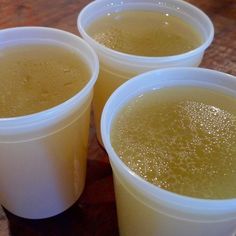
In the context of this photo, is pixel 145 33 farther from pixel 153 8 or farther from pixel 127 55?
pixel 127 55

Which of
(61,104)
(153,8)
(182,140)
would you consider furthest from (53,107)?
(153,8)

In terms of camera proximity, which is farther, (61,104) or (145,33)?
(145,33)

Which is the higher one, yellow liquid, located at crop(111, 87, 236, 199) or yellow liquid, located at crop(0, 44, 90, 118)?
yellow liquid, located at crop(0, 44, 90, 118)

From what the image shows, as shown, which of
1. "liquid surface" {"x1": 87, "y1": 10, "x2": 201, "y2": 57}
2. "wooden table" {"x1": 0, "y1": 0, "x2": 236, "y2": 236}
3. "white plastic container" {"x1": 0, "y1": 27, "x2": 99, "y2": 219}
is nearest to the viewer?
"white plastic container" {"x1": 0, "y1": 27, "x2": 99, "y2": 219}

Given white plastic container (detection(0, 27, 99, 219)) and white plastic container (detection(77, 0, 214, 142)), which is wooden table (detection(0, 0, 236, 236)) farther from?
white plastic container (detection(77, 0, 214, 142))

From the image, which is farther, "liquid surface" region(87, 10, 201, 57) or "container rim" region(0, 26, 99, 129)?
"liquid surface" region(87, 10, 201, 57)

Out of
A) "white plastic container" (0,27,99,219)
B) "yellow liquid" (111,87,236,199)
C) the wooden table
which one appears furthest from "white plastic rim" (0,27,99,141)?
the wooden table

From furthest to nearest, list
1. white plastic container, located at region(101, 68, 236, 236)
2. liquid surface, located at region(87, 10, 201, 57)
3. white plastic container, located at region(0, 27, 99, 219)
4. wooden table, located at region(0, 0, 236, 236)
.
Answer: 1. liquid surface, located at region(87, 10, 201, 57)
2. wooden table, located at region(0, 0, 236, 236)
3. white plastic container, located at region(0, 27, 99, 219)
4. white plastic container, located at region(101, 68, 236, 236)
